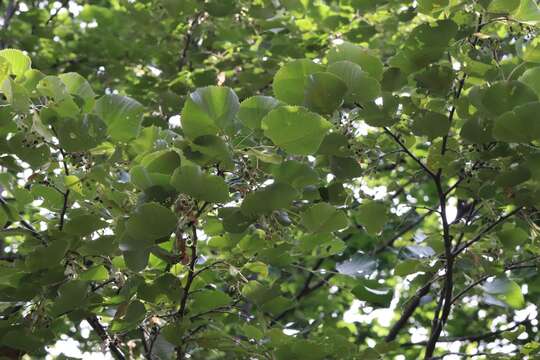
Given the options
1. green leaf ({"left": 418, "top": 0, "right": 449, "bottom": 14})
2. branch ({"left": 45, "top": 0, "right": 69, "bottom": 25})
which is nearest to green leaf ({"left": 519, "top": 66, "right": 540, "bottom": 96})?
green leaf ({"left": 418, "top": 0, "right": 449, "bottom": 14})

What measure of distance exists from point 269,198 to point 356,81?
1.37 feet

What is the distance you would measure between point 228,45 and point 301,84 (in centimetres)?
226

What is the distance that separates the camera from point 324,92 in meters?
1.89

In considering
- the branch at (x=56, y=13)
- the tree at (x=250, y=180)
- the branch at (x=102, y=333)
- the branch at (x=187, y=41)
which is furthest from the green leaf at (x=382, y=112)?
the branch at (x=56, y=13)

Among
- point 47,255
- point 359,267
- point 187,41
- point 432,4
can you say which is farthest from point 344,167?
point 187,41

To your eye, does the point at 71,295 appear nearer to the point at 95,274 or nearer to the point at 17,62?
the point at 95,274

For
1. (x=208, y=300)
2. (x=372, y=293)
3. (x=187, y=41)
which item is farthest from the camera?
(x=187, y=41)

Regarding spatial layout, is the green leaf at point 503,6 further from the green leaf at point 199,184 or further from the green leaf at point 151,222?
the green leaf at point 151,222

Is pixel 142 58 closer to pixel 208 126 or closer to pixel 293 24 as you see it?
pixel 293 24

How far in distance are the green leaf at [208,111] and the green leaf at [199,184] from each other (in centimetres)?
11

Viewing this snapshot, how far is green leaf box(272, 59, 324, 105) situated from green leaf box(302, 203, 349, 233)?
30 cm

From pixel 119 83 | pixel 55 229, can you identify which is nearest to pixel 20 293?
pixel 55 229

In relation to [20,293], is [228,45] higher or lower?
higher

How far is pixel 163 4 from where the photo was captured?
3.40 meters
